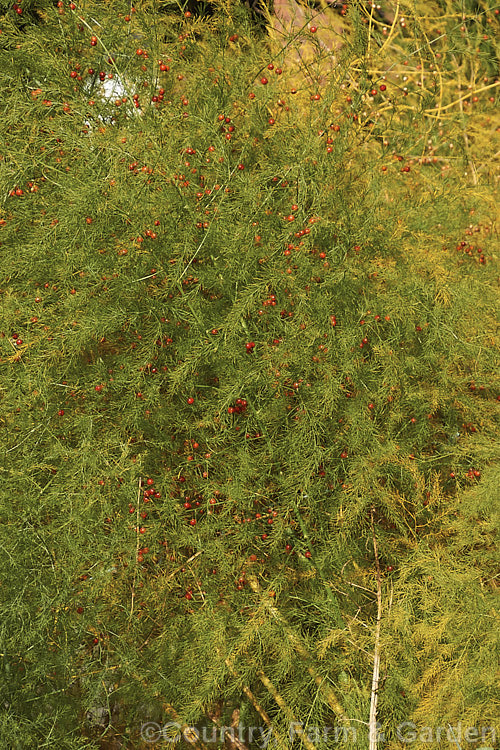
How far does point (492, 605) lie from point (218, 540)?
82 centimetres

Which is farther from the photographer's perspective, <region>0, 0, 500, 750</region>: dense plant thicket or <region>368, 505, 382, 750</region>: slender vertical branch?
<region>0, 0, 500, 750</region>: dense plant thicket

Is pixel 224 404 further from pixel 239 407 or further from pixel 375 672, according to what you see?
pixel 375 672

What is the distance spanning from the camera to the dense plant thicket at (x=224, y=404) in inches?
84.3

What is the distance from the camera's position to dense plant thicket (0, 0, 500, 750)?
2.14 meters

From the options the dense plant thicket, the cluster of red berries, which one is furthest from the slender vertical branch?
the cluster of red berries

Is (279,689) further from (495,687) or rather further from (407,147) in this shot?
(407,147)

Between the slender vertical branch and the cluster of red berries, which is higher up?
the cluster of red berries

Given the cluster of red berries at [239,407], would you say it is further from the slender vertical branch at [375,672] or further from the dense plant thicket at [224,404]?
the slender vertical branch at [375,672]

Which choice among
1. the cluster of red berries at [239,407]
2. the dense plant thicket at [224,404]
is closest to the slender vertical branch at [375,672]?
the dense plant thicket at [224,404]

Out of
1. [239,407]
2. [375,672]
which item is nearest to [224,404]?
[239,407]

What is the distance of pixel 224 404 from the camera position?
2.17 meters

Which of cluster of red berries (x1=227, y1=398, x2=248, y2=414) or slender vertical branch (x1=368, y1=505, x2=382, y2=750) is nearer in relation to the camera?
slender vertical branch (x1=368, y1=505, x2=382, y2=750)

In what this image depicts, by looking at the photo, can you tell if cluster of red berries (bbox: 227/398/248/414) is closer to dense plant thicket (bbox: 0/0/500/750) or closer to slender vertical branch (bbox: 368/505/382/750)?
dense plant thicket (bbox: 0/0/500/750)

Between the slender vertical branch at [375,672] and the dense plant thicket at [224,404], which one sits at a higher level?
the dense plant thicket at [224,404]
